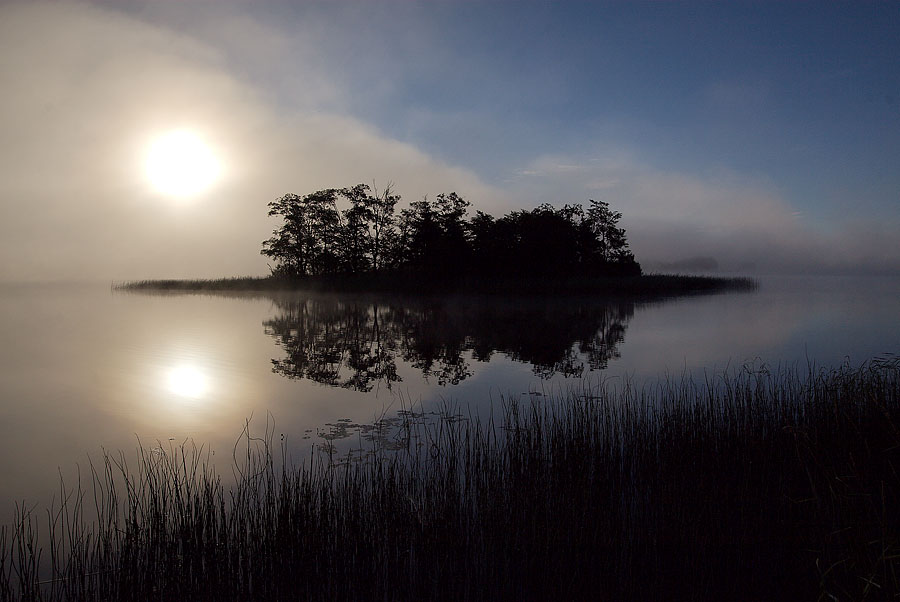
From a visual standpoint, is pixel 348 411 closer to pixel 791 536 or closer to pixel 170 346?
pixel 791 536

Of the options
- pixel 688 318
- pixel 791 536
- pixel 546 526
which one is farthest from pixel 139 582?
pixel 688 318

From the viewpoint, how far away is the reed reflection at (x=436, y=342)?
12.7 meters

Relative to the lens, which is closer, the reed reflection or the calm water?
the calm water

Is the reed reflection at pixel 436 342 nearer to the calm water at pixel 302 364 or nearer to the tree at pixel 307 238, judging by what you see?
the calm water at pixel 302 364

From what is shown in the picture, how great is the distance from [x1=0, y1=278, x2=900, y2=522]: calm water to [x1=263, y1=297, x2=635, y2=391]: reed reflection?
0.31 ft

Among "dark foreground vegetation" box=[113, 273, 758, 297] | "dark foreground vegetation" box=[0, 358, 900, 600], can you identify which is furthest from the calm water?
"dark foreground vegetation" box=[113, 273, 758, 297]

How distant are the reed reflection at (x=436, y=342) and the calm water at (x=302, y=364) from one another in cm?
9

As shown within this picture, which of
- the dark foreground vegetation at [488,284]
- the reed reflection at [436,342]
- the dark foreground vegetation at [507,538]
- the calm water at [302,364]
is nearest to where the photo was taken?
the dark foreground vegetation at [507,538]

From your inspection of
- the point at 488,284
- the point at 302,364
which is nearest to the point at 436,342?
the point at 302,364

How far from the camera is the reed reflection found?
41.5 feet

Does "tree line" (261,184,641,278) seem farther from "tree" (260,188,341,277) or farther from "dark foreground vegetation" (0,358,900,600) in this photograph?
"dark foreground vegetation" (0,358,900,600)

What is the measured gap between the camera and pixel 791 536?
4262 mm

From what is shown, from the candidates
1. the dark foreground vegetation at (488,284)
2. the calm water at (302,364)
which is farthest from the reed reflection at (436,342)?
the dark foreground vegetation at (488,284)

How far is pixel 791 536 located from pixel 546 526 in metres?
2.20
